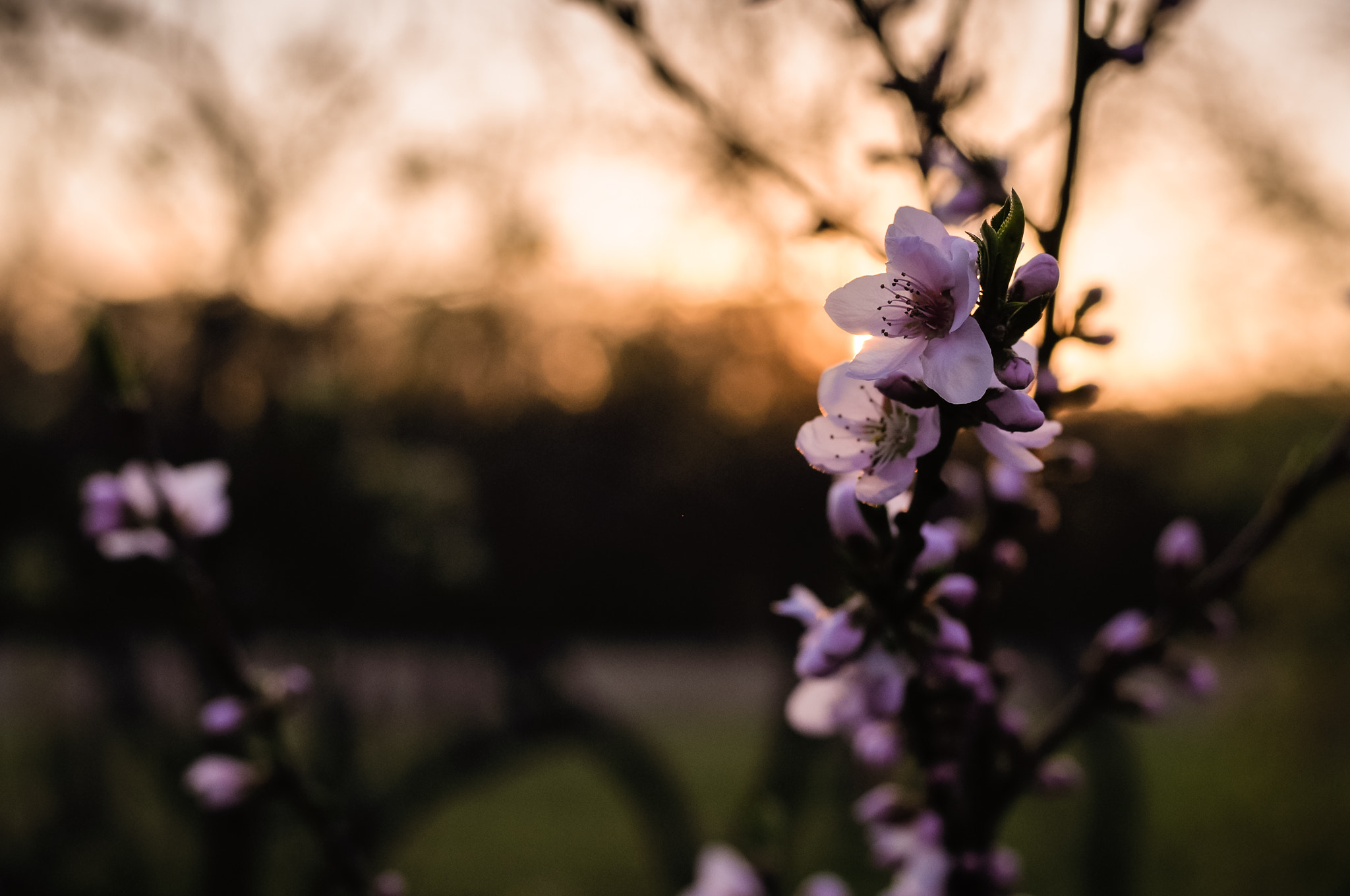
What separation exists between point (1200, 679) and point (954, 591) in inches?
20.0

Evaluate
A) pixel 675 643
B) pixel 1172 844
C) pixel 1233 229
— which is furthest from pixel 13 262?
pixel 675 643

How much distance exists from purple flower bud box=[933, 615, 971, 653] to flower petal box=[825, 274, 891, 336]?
23 centimetres

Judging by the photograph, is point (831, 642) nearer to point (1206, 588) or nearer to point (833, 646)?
point (833, 646)

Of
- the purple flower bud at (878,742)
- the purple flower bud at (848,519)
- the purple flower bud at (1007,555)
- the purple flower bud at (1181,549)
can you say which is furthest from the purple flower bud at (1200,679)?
the purple flower bud at (848,519)

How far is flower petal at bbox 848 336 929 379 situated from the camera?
1.71 feet

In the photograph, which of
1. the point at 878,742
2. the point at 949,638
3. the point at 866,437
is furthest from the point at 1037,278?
the point at 878,742

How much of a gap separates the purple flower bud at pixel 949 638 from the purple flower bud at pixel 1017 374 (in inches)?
8.6

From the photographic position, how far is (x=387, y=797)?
13.6ft

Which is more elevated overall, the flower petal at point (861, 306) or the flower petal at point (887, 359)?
the flower petal at point (861, 306)

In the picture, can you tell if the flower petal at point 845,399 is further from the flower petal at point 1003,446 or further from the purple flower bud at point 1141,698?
the purple flower bud at point 1141,698

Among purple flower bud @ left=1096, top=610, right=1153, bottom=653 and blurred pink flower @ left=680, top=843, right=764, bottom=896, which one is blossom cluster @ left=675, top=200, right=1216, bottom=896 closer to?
purple flower bud @ left=1096, top=610, right=1153, bottom=653

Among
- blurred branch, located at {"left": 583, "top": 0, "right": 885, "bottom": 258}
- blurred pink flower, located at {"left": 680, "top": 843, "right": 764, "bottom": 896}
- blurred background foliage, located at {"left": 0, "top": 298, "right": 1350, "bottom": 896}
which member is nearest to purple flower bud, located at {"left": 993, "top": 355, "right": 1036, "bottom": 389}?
blurred branch, located at {"left": 583, "top": 0, "right": 885, "bottom": 258}

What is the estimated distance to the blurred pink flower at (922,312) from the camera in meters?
0.50

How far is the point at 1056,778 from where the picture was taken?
0.95 meters
